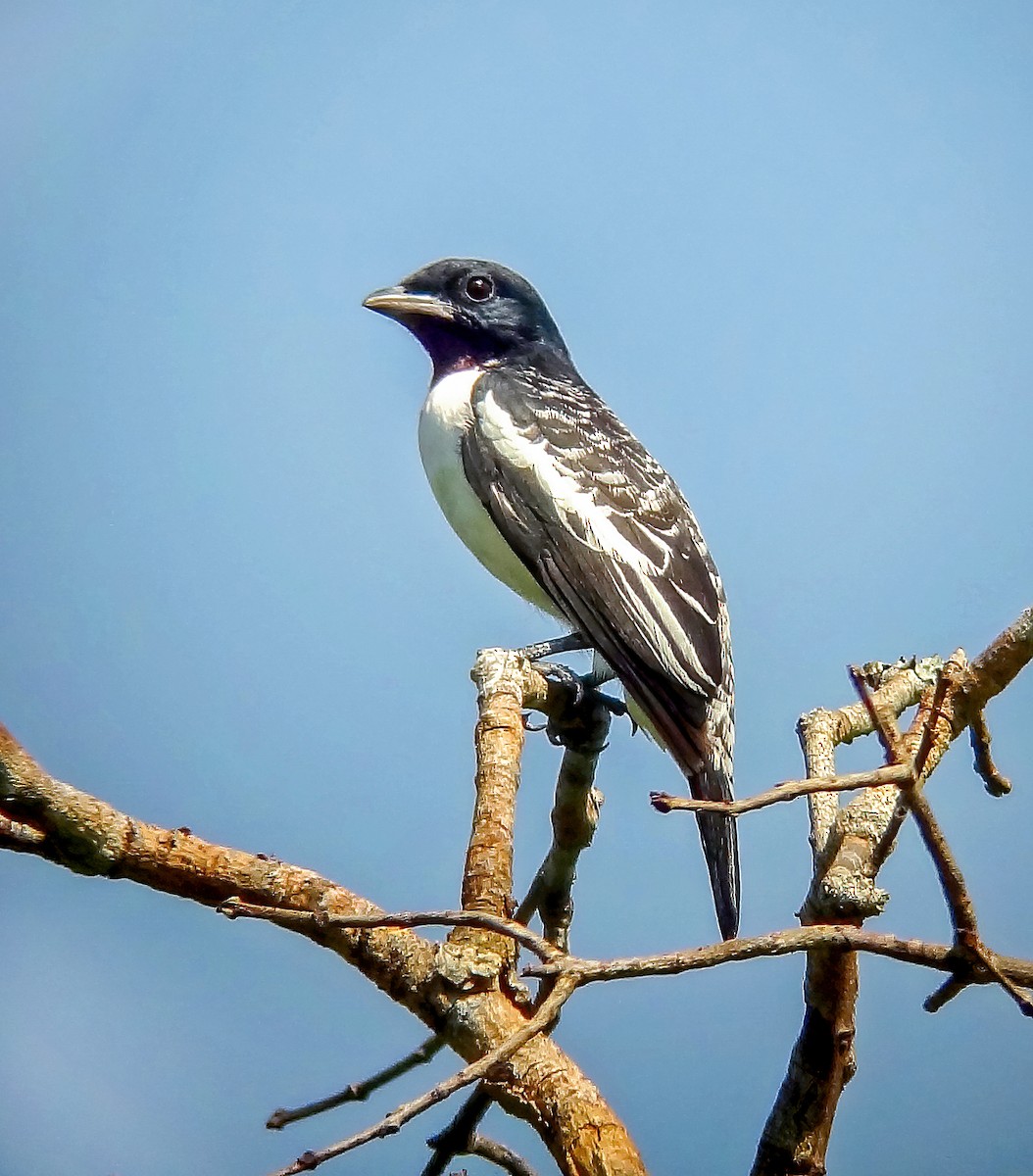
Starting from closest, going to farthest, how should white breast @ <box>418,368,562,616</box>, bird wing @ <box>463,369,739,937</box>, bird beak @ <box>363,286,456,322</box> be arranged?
1. bird wing @ <box>463,369,739,937</box>
2. white breast @ <box>418,368,562,616</box>
3. bird beak @ <box>363,286,456,322</box>

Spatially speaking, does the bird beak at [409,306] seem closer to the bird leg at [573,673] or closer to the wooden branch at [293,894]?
the bird leg at [573,673]

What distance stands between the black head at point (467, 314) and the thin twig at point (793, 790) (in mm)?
5077

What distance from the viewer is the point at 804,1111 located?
322 centimetres

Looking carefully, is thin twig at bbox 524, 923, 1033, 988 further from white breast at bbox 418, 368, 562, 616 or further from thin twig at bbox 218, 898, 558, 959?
white breast at bbox 418, 368, 562, 616

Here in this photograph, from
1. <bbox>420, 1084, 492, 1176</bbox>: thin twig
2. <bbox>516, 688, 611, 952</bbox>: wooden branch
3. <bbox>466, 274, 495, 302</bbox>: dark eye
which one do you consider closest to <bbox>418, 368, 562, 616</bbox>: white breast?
<bbox>466, 274, 495, 302</bbox>: dark eye

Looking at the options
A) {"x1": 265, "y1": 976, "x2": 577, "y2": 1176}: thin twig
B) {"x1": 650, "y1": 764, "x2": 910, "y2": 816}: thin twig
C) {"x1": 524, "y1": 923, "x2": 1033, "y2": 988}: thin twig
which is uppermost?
{"x1": 650, "y1": 764, "x2": 910, "y2": 816}: thin twig

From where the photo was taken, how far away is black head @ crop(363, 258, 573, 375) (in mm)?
7047

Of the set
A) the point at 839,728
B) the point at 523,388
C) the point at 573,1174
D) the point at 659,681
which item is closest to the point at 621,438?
the point at 523,388

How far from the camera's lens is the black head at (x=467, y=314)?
7047 mm

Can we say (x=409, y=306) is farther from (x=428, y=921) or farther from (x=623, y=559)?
(x=428, y=921)

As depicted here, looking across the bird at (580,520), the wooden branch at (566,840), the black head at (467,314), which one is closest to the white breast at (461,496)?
the bird at (580,520)

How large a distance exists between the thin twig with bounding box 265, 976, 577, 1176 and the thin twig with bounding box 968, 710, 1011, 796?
2.34 meters

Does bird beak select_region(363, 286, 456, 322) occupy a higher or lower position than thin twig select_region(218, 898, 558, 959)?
higher

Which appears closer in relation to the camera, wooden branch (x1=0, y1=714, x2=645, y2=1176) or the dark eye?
wooden branch (x1=0, y1=714, x2=645, y2=1176)
